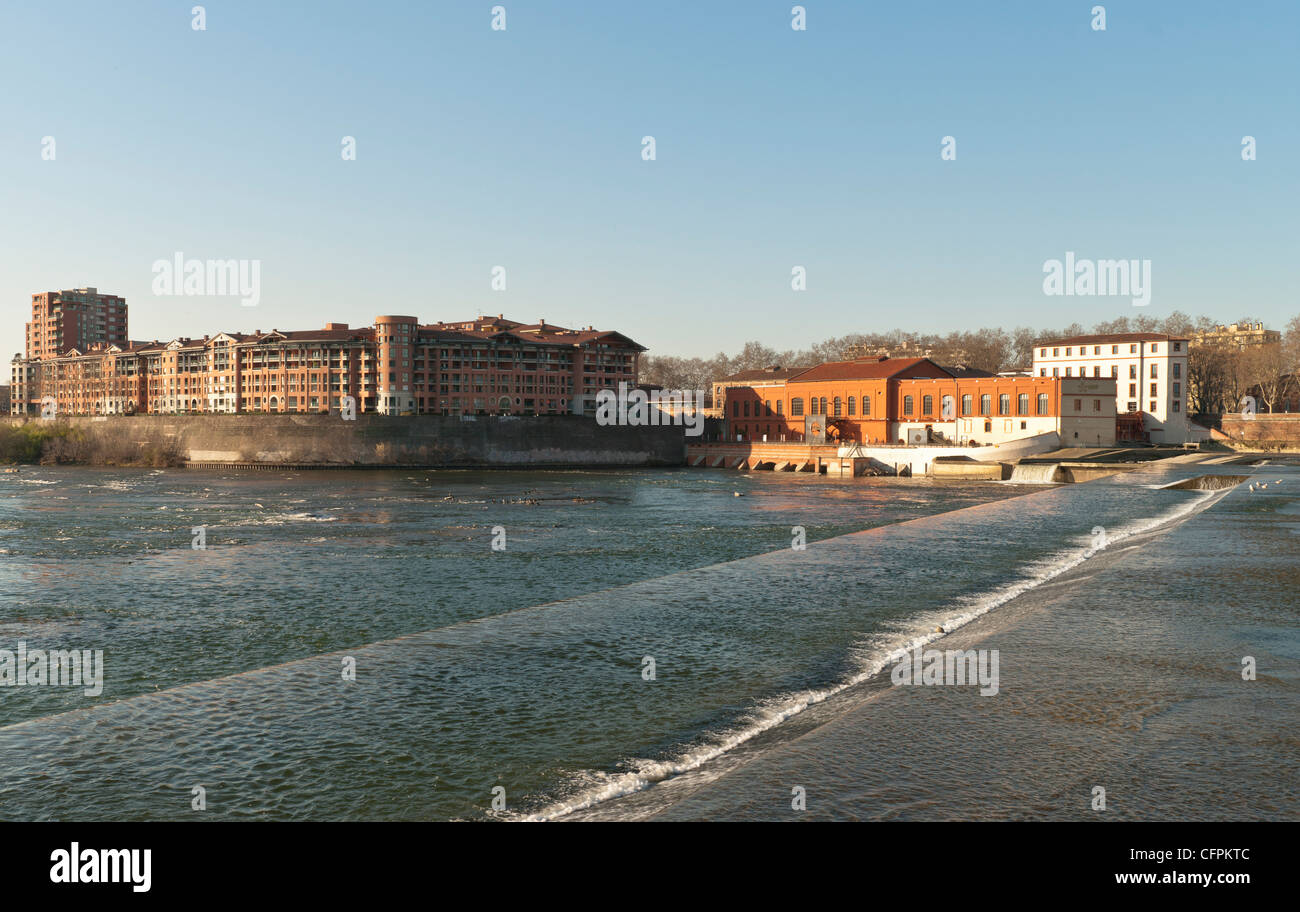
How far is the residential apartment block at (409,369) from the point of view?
139 meters

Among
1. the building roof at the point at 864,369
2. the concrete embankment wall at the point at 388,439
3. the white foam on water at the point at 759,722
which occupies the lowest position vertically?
the white foam on water at the point at 759,722

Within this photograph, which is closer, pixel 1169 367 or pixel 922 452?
pixel 922 452

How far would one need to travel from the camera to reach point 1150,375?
4402 inches

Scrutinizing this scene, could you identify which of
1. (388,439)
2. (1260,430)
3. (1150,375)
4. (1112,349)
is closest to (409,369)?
(388,439)

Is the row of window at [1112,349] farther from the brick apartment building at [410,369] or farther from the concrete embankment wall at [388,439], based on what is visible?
the brick apartment building at [410,369]

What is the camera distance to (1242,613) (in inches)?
658

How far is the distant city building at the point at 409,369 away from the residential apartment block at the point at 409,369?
0.50ft

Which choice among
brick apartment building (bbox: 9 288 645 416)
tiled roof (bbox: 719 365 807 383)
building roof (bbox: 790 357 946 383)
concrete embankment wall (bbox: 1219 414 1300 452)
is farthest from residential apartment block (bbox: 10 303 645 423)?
concrete embankment wall (bbox: 1219 414 1300 452)

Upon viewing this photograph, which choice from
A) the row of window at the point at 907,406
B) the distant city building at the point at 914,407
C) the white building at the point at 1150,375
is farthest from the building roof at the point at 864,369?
the white building at the point at 1150,375

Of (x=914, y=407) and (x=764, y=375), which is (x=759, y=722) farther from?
(x=764, y=375)

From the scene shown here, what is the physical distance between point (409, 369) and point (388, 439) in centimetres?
3968
